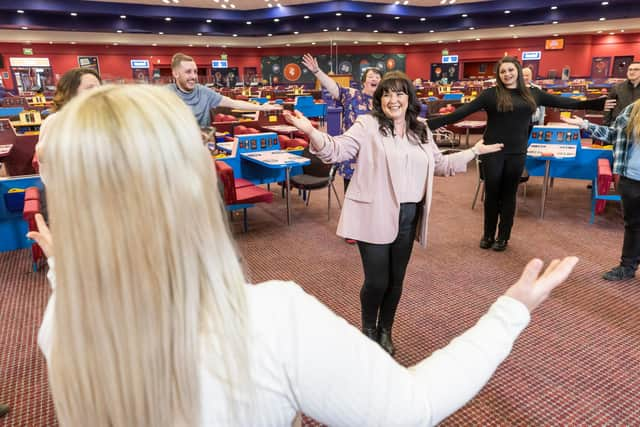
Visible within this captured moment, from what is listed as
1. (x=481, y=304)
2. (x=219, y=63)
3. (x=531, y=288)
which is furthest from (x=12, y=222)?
(x=219, y=63)

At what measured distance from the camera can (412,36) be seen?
23.0 m

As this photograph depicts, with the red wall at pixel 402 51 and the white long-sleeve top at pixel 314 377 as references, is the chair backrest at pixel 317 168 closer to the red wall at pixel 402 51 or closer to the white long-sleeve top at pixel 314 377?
the white long-sleeve top at pixel 314 377

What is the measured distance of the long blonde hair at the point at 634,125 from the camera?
3.08 meters

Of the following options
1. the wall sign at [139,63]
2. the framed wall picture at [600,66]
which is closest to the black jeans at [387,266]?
the wall sign at [139,63]

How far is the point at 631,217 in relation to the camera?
3.31 m

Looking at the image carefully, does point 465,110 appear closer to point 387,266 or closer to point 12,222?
point 387,266

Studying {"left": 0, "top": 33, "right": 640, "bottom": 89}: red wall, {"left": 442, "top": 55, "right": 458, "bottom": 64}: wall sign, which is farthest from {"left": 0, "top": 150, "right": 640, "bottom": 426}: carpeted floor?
{"left": 442, "top": 55, "right": 458, "bottom": 64}: wall sign

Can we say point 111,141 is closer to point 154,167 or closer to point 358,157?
point 154,167

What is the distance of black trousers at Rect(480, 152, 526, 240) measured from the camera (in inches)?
148

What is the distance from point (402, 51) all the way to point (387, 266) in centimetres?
2465

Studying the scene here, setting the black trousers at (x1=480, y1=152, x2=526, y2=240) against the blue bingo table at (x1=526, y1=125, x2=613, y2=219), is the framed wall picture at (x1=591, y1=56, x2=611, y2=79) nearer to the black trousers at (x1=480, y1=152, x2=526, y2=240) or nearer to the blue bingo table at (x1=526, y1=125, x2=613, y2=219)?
the blue bingo table at (x1=526, y1=125, x2=613, y2=219)

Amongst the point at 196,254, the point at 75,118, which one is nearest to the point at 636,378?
the point at 196,254

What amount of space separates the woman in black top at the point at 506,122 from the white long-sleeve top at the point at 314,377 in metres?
2.95

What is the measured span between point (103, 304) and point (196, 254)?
0.41ft
